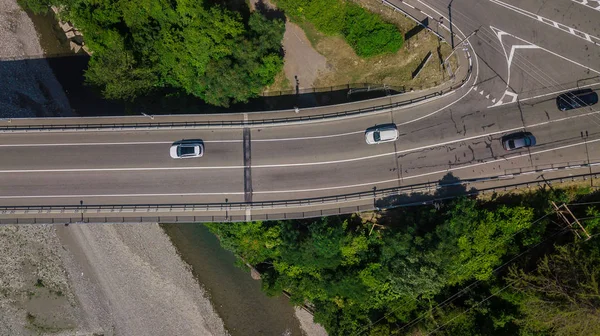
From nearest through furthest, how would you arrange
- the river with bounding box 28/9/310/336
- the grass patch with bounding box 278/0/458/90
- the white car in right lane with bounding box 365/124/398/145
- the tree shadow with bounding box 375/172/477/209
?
1. the white car in right lane with bounding box 365/124/398/145
2. the tree shadow with bounding box 375/172/477/209
3. the grass patch with bounding box 278/0/458/90
4. the river with bounding box 28/9/310/336

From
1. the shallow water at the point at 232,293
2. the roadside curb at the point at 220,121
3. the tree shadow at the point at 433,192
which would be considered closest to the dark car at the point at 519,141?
the tree shadow at the point at 433,192

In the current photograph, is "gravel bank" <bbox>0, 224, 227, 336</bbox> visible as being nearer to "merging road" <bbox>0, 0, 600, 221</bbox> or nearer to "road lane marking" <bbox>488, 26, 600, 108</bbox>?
"merging road" <bbox>0, 0, 600, 221</bbox>

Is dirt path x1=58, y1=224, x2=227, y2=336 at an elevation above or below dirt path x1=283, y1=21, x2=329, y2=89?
below

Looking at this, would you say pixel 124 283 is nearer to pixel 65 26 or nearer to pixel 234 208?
pixel 234 208

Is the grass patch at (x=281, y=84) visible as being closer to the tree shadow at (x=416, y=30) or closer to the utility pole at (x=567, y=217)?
the tree shadow at (x=416, y=30)

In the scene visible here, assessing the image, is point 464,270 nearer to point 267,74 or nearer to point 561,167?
point 561,167

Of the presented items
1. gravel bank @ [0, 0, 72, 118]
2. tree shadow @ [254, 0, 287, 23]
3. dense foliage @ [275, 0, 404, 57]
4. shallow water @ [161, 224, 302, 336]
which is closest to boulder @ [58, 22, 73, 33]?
gravel bank @ [0, 0, 72, 118]

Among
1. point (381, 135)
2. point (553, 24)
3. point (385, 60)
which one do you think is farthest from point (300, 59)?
point (553, 24)

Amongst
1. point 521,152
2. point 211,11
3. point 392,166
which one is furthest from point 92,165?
point 521,152
